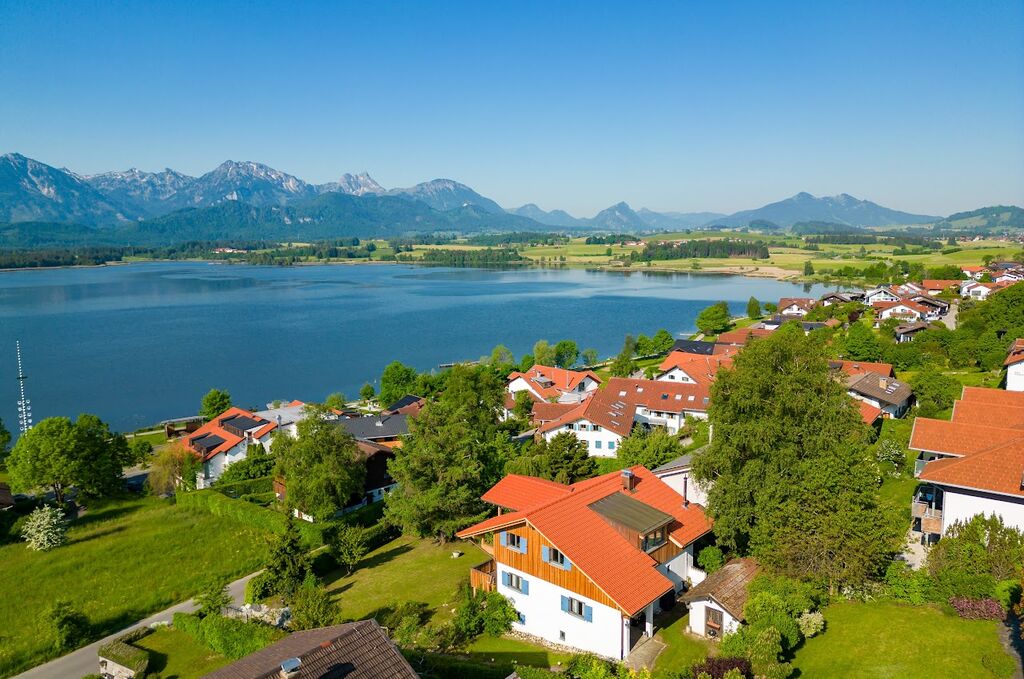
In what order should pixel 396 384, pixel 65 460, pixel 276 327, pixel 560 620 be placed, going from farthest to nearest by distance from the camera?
pixel 276 327, pixel 396 384, pixel 65 460, pixel 560 620

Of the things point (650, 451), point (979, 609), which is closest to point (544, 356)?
point (650, 451)

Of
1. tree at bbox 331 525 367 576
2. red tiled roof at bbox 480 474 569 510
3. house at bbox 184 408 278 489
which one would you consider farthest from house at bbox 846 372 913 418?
house at bbox 184 408 278 489

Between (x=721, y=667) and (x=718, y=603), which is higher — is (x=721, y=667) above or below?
below

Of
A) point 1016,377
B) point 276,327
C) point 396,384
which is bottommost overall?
point 276,327

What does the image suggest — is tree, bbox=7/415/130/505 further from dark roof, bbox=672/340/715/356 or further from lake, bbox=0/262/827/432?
dark roof, bbox=672/340/715/356

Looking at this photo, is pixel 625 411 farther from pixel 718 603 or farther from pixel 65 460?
pixel 65 460

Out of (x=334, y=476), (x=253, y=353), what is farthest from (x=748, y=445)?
(x=253, y=353)

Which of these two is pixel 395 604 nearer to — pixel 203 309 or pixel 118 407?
pixel 118 407
